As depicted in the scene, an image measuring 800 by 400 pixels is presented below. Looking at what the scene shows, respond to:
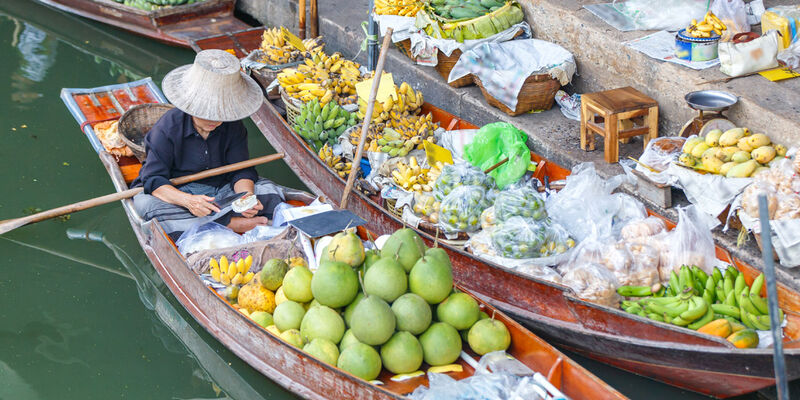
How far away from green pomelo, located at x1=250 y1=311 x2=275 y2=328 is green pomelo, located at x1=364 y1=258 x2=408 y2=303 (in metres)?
0.58

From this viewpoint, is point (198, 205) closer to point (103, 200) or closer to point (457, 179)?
point (103, 200)

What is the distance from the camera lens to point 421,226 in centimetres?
416

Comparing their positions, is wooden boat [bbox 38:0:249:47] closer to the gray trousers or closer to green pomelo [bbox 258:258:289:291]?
the gray trousers

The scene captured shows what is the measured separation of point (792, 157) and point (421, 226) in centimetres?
195

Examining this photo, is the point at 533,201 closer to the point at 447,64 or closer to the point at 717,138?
the point at 717,138

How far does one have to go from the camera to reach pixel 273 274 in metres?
3.44

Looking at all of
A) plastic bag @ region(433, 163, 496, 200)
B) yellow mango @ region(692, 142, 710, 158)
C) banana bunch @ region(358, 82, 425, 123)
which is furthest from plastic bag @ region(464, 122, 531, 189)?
yellow mango @ region(692, 142, 710, 158)

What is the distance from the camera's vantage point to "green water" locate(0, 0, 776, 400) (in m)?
3.78

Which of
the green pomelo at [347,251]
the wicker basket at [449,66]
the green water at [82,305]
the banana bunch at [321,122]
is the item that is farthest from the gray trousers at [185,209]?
the wicker basket at [449,66]

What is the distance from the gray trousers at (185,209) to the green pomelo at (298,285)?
40.2 inches

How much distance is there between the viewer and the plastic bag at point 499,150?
441 cm

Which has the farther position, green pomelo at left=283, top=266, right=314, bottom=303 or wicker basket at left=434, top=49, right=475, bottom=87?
wicker basket at left=434, top=49, right=475, bottom=87

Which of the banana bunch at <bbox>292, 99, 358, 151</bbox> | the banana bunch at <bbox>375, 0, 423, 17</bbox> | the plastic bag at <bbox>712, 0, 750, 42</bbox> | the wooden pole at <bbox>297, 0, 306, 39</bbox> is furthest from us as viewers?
the wooden pole at <bbox>297, 0, 306, 39</bbox>

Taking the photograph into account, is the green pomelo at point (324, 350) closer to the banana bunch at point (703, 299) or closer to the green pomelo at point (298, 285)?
the green pomelo at point (298, 285)
